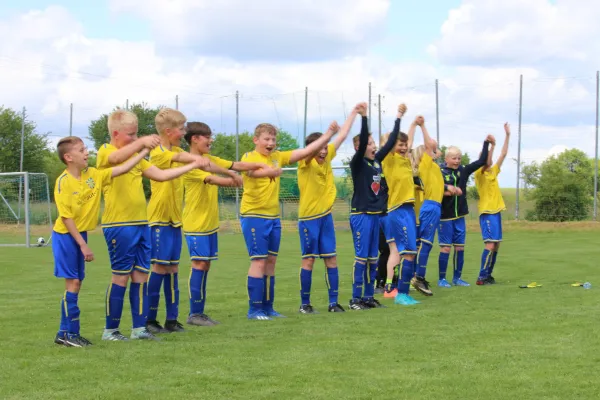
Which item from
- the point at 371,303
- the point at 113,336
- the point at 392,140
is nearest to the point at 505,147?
the point at 392,140

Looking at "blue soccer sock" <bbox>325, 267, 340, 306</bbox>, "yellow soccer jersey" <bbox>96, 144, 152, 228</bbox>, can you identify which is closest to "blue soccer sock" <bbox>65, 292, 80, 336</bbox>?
"yellow soccer jersey" <bbox>96, 144, 152, 228</bbox>

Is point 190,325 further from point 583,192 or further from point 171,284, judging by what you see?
point 583,192

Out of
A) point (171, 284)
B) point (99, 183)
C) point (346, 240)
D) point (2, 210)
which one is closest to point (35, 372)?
point (99, 183)

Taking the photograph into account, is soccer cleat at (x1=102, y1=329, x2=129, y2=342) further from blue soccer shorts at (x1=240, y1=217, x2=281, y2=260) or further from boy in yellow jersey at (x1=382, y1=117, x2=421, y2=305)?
boy in yellow jersey at (x1=382, y1=117, x2=421, y2=305)

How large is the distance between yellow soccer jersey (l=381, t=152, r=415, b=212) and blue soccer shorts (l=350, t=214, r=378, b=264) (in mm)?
824

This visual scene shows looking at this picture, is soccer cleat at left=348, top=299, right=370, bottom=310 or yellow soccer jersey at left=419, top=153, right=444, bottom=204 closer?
soccer cleat at left=348, top=299, right=370, bottom=310

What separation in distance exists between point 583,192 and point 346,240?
14558mm

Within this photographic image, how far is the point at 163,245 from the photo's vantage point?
28.5 ft

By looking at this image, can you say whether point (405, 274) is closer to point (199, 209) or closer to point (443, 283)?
point (443, 283)

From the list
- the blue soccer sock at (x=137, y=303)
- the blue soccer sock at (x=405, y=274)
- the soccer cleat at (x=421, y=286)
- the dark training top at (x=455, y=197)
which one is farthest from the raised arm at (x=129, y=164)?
the dark training top at (x=455, y=197)

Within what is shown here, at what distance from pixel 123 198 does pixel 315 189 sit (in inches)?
112

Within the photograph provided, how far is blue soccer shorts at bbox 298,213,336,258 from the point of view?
9.93m

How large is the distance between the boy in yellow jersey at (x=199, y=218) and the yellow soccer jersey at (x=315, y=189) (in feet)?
3.79

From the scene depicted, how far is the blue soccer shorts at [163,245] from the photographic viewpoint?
28.5ft
